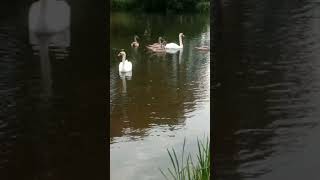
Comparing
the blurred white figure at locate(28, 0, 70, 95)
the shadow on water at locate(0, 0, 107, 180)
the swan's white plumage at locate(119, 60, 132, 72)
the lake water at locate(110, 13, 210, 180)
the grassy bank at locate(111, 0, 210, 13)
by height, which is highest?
the grassy bank at locate(111, 0, 210, 13)

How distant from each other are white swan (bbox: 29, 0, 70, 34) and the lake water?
368 cm

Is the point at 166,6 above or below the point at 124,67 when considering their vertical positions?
above

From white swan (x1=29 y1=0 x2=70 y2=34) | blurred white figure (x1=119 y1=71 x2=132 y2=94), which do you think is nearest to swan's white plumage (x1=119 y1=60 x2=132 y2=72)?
blurred white figure (x1=119 y1=71 x2=132 y2=94)

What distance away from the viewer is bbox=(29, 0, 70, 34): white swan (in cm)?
170

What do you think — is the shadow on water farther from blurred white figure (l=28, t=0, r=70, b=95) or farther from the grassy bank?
the grassy bank

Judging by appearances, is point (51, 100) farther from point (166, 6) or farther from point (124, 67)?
point (166, 6)

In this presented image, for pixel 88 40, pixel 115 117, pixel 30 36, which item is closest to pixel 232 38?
pixel 88 40

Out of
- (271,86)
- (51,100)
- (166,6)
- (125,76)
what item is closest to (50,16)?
(51,100)

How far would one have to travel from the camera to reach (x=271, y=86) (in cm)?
156

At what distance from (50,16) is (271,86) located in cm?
73

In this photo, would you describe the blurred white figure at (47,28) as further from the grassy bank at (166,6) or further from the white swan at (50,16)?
the grassy bank at (166,6)

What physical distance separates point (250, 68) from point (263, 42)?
81 mm

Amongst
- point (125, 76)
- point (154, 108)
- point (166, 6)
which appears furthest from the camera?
point (166, 6)

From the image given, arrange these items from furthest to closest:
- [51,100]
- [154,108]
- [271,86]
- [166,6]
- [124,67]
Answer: [166,6] < [124,67] < [154,108] < [51,100] < [271,86]
